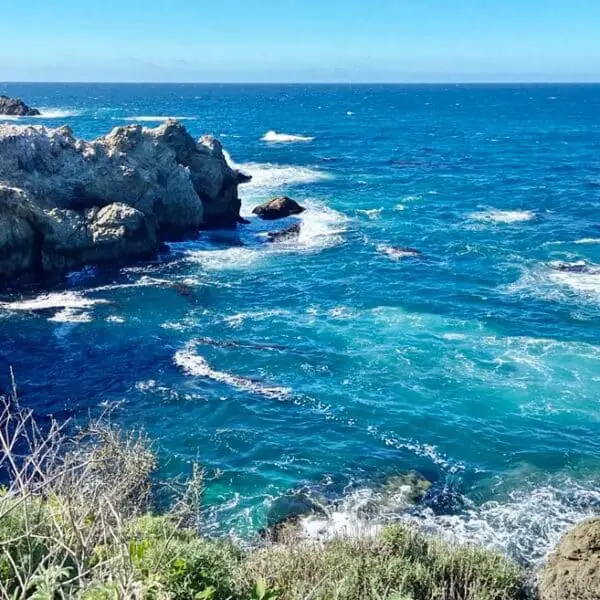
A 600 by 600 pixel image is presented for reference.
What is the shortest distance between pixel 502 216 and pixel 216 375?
126ft

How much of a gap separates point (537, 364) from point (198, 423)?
1579cm

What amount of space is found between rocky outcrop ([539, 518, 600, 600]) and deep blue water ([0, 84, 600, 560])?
138 inches

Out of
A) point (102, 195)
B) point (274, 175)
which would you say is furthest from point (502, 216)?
point (102, 195)

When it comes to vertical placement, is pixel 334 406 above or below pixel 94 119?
below

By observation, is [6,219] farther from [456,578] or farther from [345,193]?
[345,193]

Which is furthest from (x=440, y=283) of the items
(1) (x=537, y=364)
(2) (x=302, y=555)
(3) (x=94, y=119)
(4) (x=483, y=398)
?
(3) (x=94, y=119)

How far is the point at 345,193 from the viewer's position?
68.9m

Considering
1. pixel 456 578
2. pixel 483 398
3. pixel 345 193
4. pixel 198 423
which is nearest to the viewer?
pixel 456 578

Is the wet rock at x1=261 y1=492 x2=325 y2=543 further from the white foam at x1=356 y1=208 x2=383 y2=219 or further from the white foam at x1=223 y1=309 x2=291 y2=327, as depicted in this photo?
the white foam at x1=356 y1=208 x2=383 y2=219

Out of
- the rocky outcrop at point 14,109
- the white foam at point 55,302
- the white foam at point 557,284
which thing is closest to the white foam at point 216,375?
the white foam at point 55,302

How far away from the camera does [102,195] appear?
1826 inches

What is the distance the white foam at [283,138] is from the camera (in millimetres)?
111438

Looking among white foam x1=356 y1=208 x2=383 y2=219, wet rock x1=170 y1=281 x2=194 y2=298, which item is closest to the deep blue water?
white foam x1=356 y1=208 x2=383 y2=219

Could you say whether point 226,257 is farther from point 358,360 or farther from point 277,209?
point 358,360
